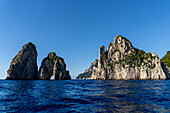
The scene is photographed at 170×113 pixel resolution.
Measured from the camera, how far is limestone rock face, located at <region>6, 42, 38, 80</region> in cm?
10994

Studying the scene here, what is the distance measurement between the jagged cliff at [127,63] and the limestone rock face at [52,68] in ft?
185

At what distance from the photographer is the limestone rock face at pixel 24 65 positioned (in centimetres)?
10994

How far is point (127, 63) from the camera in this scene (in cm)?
14588

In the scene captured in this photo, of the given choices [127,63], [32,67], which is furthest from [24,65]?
[127,63]

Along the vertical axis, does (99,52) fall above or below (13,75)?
above

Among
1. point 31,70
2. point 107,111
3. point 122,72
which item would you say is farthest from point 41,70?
point 107,111

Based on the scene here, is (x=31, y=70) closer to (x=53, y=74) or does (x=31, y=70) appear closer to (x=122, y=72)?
(x=53, y=74)

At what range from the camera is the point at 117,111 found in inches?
307

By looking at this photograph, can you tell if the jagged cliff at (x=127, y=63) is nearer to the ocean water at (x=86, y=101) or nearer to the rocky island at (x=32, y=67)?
the rocky island at (x=32, y=67)

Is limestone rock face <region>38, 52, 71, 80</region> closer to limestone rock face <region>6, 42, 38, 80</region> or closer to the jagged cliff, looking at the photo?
limestone rock face <region>6, 42, 38, 80</region>

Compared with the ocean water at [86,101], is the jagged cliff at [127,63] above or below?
above

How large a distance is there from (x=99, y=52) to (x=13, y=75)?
121 meters

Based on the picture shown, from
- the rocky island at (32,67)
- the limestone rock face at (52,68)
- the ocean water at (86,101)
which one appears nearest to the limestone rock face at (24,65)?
the rocky island at (32,67)

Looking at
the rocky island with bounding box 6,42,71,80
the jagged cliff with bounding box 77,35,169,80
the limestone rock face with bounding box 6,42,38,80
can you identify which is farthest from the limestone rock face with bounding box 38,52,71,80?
the jagged cliff with bounding box 77,35,169,80
